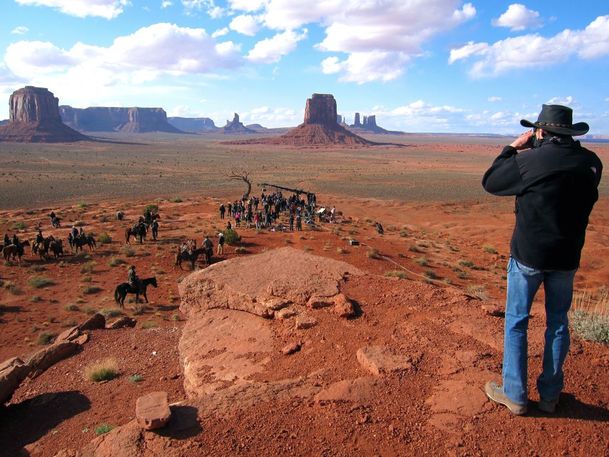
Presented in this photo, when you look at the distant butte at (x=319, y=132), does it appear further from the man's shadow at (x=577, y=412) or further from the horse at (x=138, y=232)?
the man's shadow at (x=577, y=412)

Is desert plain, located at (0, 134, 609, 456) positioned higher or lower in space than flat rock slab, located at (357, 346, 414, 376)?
lower

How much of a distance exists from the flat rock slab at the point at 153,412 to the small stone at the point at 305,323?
2313 mm

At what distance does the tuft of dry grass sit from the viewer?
8.67 metres

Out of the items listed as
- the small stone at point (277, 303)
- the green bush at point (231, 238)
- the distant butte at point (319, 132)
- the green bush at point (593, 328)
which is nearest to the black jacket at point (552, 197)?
the green bush at point (593, 328)

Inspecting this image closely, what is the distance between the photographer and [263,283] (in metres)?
8.31

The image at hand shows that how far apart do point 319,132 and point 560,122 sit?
174 meters

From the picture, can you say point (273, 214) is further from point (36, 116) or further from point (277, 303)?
point (36, 116)

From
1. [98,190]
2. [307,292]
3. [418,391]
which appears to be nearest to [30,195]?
[98,190]

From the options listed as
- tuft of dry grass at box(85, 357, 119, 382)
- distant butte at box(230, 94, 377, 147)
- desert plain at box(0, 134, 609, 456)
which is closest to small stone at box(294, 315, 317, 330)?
desert plain at box(0, 134, 609, 456)

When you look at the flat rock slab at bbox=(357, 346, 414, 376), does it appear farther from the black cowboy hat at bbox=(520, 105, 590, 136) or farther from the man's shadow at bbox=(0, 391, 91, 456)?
the man's shadow at bbox=(0, 391, 91, 456)

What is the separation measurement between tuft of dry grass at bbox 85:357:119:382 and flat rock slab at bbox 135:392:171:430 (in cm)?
458

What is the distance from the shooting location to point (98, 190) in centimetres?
5388

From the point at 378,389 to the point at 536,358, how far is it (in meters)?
2.04

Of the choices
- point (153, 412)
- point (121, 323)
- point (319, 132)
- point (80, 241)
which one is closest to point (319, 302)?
point (153, 412)
